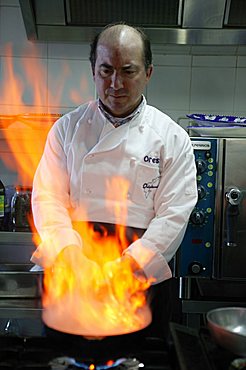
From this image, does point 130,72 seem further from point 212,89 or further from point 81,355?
point 212,89

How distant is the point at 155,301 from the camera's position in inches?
45.4

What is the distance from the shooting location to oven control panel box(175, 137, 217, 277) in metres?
1.89

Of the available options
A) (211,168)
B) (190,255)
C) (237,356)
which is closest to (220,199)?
(211,168)

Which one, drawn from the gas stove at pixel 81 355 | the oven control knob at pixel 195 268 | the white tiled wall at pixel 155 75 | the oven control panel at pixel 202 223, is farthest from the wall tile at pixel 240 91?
the gas stove at pixel 81 355

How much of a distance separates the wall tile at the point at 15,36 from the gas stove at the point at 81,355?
1.69 meters

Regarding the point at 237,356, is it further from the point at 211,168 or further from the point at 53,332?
the point at 211,168

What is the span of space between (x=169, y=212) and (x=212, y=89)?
129 centimetres

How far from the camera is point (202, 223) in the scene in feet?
6.23

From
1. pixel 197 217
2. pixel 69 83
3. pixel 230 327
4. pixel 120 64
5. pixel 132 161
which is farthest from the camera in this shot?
pixel 69 83

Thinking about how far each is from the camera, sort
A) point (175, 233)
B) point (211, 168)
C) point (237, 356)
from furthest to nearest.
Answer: point (211, 168)
point (175, 233)
point (237, 356)

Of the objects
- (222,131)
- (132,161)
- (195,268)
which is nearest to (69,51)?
(222,131)

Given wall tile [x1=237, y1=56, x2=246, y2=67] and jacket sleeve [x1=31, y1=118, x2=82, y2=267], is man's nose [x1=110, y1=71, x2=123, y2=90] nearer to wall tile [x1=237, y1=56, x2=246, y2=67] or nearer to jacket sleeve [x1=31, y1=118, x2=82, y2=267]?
jacket sleeve [x1=31, y1=118, x2=82, y2=267]

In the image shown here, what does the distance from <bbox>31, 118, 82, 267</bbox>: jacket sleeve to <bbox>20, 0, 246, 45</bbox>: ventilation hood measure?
0.79 meters

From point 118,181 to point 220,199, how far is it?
71 cm
